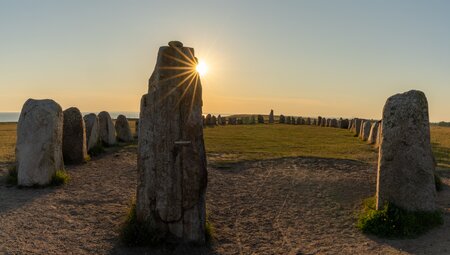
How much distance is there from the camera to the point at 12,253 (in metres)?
7.88

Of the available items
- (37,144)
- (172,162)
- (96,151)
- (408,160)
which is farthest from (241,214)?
(96,151)

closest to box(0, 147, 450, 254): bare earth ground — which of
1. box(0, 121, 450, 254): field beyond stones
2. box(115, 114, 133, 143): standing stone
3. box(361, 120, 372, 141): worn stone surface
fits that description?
box(0, 121, 450, 254): field beyond stones

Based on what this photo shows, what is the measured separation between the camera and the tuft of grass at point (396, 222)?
930 cm

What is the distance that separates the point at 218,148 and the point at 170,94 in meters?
14.0

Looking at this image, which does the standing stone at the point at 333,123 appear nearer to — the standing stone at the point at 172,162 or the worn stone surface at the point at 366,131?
the worn stone surface at the point at 366,131

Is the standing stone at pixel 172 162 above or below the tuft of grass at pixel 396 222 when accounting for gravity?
→ above

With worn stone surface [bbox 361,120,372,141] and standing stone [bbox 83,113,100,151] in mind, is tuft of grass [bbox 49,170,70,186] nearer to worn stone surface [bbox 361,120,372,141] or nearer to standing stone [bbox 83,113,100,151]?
standing stone [bbox 83,113,100,151]

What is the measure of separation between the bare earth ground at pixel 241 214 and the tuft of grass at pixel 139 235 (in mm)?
179

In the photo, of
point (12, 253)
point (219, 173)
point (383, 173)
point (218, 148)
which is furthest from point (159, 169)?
point (218, 148)

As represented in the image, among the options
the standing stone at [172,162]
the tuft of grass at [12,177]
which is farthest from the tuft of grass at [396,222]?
the tuft of grass at [12,177]

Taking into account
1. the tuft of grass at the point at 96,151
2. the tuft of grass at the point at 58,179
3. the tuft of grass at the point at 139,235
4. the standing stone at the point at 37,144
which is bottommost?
the tuft of grass at the point at 139,235

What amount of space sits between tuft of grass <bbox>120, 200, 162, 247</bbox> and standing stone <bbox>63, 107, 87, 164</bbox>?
30.3ft

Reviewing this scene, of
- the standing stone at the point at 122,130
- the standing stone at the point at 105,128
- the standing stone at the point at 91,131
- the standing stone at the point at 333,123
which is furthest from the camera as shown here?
the standing stone at the point at 333,123

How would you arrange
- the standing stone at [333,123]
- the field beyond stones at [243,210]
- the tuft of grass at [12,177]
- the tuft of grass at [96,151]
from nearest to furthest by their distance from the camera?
1. the field beyond stones at [243,210]
2. the tuft of grass at [12,177]
3. the tuft of grass at [96,151]
4. the standing stone at [333,123]
